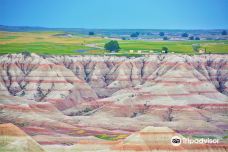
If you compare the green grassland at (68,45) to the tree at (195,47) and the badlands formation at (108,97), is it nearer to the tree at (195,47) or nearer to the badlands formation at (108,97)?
the tree at (195,47)

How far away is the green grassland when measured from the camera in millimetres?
143125

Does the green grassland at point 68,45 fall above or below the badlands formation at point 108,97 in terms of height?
above

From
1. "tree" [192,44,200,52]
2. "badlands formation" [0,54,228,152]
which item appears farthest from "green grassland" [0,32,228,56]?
"badlands formation" [0,54,228,152]

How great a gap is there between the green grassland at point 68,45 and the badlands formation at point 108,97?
330 inches

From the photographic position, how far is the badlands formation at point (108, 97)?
10019 cm

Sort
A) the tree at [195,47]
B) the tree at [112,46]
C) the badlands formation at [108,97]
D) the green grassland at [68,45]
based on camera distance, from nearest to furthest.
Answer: the badlands formation at [108,97] < the green grassland at [68,45] < the tree at [112,46] < the tree at [195,47]

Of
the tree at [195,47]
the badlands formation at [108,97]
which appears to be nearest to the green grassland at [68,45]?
the tree at [195,47]

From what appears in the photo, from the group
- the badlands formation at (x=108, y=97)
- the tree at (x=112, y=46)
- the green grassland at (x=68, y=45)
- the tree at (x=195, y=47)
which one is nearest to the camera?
the badlands formation at (x=108, y=97)

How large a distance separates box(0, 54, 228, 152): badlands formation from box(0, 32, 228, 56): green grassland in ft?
27.5

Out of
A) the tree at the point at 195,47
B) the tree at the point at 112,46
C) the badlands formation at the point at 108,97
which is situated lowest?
the badlands formation at the point at 108,97

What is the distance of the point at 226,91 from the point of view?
127 meters

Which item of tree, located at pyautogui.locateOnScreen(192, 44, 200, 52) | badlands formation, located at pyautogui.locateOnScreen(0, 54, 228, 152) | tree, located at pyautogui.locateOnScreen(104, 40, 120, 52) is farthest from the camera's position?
tree, located at pyautogui.locateOnScreen(192, 44, 200, 52)

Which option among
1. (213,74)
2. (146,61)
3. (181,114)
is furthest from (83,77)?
(181,114)

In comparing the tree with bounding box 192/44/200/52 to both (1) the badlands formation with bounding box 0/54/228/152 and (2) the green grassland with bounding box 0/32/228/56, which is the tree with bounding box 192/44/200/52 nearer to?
(2) the green grassland with bounding box 0/32/228/56
